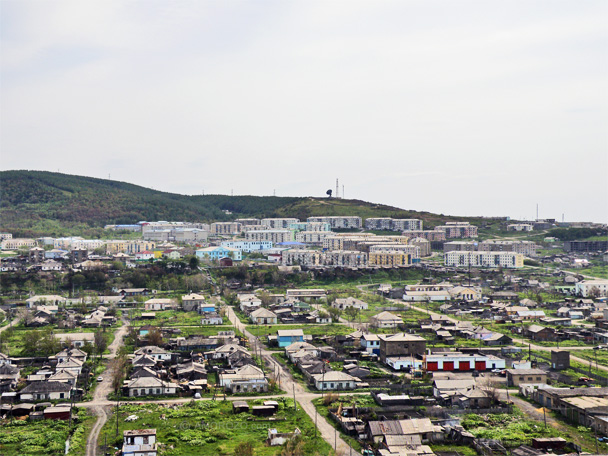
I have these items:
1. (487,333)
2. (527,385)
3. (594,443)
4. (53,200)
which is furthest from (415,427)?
(53,200)

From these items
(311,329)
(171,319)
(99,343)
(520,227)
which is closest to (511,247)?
(520,227)

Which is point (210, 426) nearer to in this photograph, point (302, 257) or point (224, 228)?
point (302, 257)

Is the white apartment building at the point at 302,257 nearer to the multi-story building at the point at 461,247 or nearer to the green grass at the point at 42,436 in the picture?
the multi-story building at the point at 461,247

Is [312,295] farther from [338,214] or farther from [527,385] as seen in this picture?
[338,214]

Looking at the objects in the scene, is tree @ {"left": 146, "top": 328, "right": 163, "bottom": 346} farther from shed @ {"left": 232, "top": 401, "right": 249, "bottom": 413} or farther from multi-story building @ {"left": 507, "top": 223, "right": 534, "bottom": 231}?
multi-story building @ {"left": 507, "top": 223, "right": 534, "bottom": 231}

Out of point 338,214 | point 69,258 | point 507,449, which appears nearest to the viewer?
point 507,449

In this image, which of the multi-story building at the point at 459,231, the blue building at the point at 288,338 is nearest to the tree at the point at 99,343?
the blue building at the point at 288,338

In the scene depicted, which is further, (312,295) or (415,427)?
(312,295)

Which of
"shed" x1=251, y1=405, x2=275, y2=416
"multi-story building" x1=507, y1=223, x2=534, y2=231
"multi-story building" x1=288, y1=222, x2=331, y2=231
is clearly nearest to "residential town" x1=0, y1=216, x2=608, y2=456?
"shed" x1=251, y1=405, x2=275, y2=416
